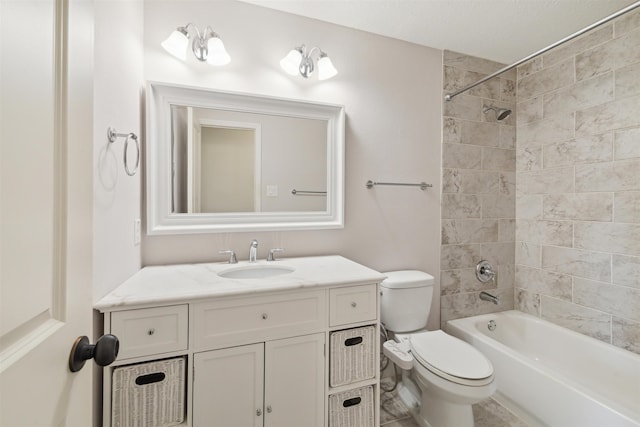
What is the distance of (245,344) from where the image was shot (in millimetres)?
1156

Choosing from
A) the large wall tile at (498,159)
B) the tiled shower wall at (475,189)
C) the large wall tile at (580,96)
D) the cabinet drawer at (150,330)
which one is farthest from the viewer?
the large wall tile at (498,159)

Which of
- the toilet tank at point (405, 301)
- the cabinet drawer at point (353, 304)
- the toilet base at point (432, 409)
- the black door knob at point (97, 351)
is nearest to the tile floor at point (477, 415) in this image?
the toilet base at point (432, 409)

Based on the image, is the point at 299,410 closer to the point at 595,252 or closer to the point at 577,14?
the point at 595,252

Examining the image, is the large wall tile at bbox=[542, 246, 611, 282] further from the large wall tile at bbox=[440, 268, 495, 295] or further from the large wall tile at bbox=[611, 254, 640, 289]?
the large wall tile at bbox=[440, 268, 495, 295]

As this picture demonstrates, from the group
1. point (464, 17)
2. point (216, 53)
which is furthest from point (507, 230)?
A: point (216, 53)

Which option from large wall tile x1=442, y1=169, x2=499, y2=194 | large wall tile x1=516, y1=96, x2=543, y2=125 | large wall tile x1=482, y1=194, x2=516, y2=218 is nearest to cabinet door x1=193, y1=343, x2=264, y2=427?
large wall tile x1=442, y1=169, x2=499, y2=194

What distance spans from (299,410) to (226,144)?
137 cm

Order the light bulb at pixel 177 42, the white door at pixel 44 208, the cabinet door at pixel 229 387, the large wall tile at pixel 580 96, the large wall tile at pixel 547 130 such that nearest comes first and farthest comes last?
the white door at pixel 44 208 → the cabinet door at pixel 229 387 → the light bulb at pixel 177 42 → the large wall tile at pixel 580 96 → the large wall tile at pixel 547 130

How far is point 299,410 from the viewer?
1237 mm

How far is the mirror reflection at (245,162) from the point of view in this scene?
61.3 inches

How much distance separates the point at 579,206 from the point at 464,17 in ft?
4.77

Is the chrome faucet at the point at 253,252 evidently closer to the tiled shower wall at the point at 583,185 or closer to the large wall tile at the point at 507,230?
the large wall tile at the point at 507,230

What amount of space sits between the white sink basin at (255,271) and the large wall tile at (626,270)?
197cm

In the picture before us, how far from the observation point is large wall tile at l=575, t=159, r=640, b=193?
1679 mm
